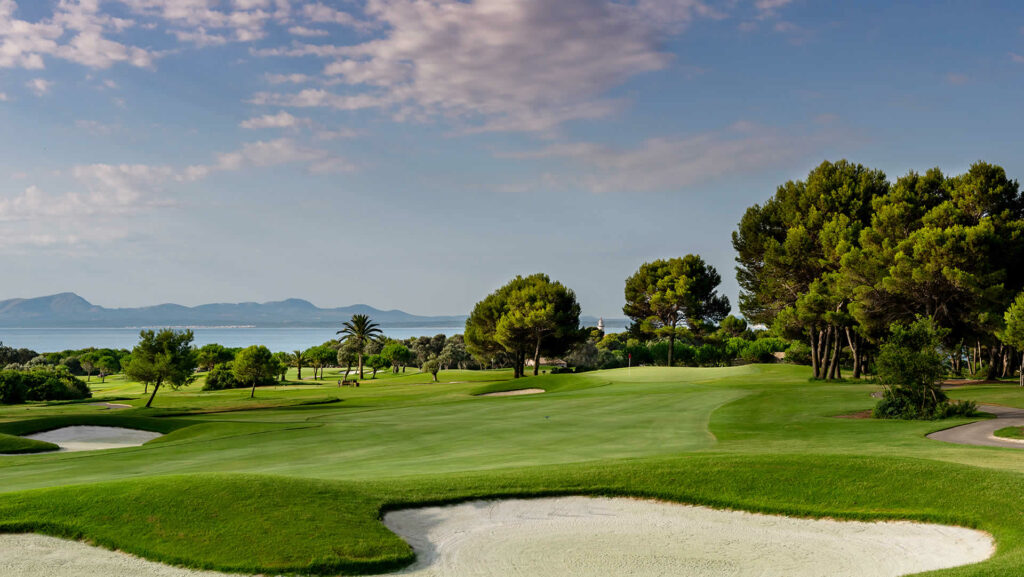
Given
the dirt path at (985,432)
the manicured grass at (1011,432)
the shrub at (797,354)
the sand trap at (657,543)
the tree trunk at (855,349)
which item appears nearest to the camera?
the sand trap at (657,543)

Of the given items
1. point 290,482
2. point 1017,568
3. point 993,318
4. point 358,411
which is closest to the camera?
point 1017,568

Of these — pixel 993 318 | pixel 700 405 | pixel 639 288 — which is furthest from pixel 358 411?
pixel 639 288

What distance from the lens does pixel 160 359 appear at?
49.8 m

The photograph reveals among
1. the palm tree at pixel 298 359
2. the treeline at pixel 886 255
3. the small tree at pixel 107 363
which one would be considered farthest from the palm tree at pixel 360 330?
the treeline at pixel 886 255

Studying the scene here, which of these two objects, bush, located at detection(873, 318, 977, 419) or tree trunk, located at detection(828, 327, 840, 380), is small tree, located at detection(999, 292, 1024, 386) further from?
tree trunk, located at detection(828, 327, 840, 380)

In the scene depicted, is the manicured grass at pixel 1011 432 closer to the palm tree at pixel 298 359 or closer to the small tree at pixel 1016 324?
the small tree at pixel 1016 324

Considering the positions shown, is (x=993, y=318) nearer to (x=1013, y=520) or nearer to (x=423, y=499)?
(x=1013, y=520)

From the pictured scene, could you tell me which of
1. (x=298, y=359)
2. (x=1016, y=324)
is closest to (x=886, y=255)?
(x=1016, y=324)

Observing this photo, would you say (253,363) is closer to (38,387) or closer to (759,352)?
(38,387)

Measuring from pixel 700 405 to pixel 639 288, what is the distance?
44.3 m

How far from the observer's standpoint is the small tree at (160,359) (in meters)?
49.9

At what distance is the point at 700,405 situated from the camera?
33562mm

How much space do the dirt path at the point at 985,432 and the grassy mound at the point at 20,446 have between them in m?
32.9

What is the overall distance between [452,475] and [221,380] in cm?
7808
